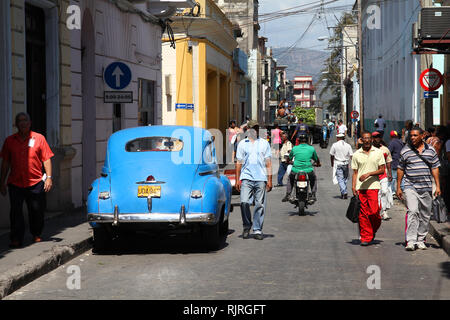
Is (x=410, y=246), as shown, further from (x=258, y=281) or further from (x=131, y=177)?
(x=131, y=177)

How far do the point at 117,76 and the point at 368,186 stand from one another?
6563 mm

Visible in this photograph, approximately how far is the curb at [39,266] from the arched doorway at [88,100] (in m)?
6.29

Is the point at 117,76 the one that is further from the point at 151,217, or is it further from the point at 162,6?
the point at 162,6

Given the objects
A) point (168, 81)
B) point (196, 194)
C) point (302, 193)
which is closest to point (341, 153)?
point (302, 193)

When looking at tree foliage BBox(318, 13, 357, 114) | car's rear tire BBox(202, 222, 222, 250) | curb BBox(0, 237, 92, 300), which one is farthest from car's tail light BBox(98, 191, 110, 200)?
tree foliage BBox(318, 13, 357, 114)

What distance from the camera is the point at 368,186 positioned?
11516mm

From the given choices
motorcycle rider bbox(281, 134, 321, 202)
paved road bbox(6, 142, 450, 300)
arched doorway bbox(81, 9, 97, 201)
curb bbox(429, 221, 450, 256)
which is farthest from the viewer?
arched doorway bbox(81, 9, 97, 201)

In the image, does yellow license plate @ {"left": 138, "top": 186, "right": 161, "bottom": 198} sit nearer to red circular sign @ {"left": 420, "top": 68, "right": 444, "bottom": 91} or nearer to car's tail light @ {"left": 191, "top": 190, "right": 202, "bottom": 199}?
car's tail light @ {"left": 191, "top": 190, "right": 202, "bottom": 199}

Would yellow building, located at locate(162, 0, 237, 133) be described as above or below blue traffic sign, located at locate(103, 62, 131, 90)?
above

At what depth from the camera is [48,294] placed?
784cm

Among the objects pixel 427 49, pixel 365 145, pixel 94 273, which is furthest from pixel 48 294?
pixel 427 49

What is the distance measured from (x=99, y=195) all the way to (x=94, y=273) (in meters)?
1.57

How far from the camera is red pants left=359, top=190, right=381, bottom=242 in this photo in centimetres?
1129

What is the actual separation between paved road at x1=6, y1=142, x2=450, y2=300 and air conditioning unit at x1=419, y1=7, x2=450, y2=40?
266 inches
